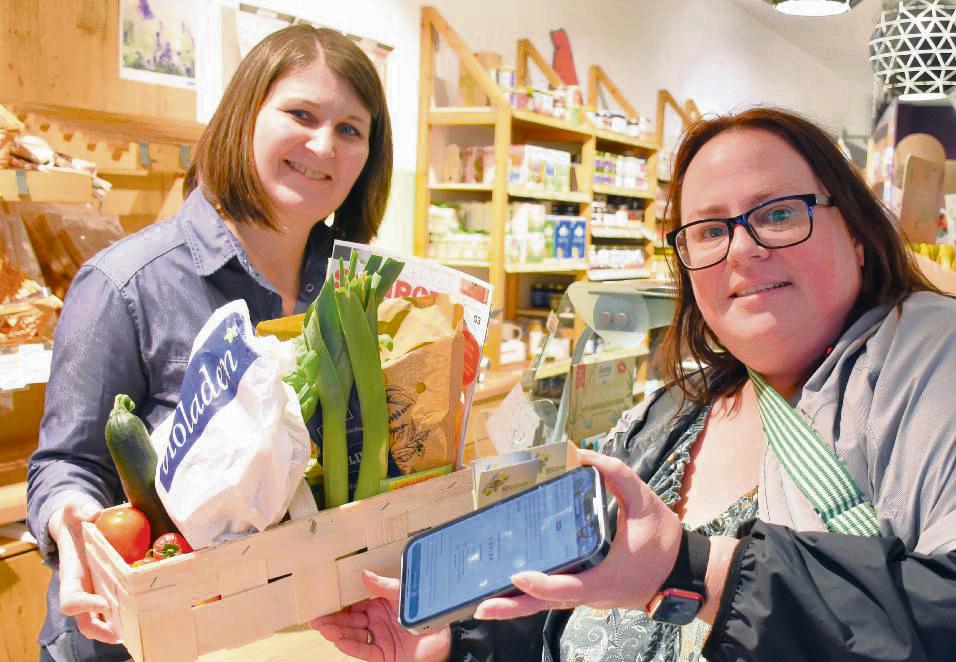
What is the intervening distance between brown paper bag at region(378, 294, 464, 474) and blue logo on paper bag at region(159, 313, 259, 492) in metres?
0.22

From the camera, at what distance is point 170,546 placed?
Result: 37.9 inches

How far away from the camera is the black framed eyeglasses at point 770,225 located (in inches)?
48.4

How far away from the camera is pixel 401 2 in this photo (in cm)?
441

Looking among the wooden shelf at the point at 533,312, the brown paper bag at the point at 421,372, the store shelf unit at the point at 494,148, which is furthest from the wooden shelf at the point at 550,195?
the brown paper bag at the point at 421,372

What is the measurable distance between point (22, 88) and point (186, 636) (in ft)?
7.06

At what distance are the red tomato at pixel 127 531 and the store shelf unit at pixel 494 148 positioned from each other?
332 cm

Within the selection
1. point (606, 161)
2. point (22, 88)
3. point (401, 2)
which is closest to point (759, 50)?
point (606, 161)

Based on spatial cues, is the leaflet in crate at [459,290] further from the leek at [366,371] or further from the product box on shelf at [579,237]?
the product box on shelf at [579,237]

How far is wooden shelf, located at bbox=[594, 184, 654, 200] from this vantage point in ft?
17.9

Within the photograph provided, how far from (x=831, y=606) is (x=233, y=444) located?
729 millimetres

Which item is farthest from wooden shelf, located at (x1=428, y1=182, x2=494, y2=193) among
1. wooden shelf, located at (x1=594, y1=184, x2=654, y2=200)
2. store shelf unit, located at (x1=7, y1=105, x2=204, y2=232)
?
store shelf unit, located at (x1=7, y1=105, x2=204, y2=232)

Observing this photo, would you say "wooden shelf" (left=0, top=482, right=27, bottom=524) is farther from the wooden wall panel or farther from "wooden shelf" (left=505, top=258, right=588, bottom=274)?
"wooden shelf" (left=505, top=258, right=588, bottom=274)

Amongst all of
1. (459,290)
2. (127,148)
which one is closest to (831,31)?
(127,148)

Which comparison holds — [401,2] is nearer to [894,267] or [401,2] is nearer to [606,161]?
[606,161]
